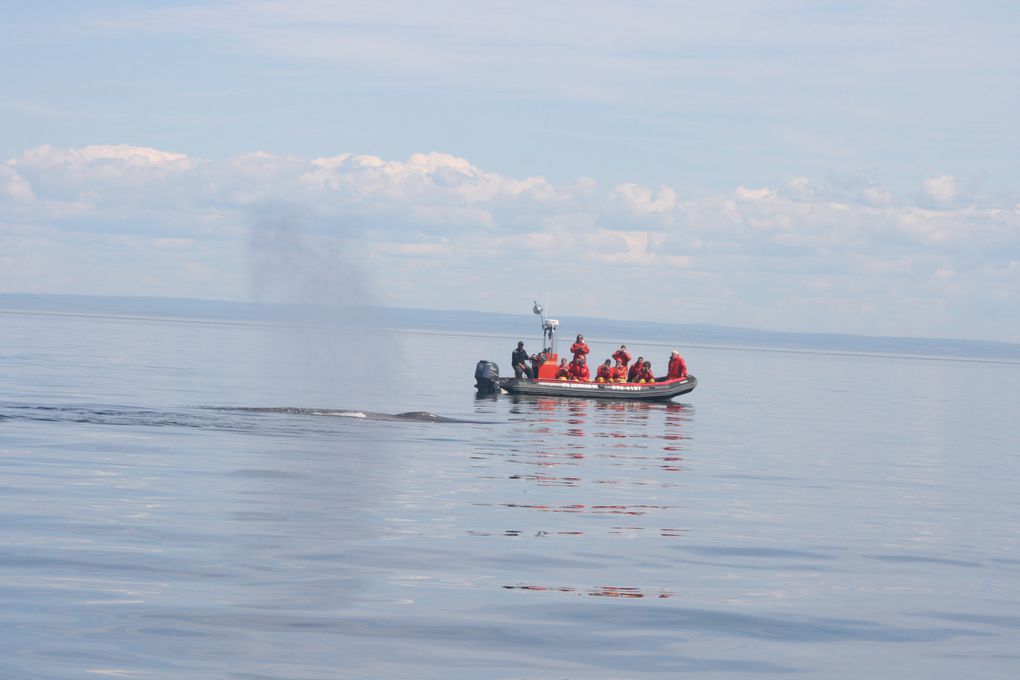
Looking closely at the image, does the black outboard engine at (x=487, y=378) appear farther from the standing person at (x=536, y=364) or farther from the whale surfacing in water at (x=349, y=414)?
the whale surfacing in water at (x=349, y=414)

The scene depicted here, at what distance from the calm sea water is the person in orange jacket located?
14.8 metres

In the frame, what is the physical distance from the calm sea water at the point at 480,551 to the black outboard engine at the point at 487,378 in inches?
597

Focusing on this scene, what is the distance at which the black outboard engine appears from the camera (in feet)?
173

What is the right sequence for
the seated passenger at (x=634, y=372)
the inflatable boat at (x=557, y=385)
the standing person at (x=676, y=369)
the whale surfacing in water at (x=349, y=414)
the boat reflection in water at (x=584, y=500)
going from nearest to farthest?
the boat reflection in water at (x=584, y=500)
the whale surfacing in water at (x=349, y=414)
the inflatable boat at (x=557, y=385)
the seated passenger at (x=634, y=372)
the standing person at (x=676, y=369)

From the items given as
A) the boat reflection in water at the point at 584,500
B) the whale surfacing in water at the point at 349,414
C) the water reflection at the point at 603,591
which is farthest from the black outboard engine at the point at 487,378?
the water reflection at the point at 603,591

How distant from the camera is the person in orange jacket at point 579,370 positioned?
52750 mm

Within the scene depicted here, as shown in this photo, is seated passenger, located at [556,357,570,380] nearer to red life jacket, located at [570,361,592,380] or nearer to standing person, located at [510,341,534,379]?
red life jacket, located at [570,361,592,380]

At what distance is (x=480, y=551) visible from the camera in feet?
54.5

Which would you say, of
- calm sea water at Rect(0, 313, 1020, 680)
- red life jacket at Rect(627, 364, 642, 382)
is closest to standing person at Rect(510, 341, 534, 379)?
red life jacket at Rect(627, 364, 642, 382)

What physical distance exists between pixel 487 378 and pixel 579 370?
3735mm

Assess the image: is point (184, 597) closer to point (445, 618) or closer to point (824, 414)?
point (445, 618)

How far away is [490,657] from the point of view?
11453 mm

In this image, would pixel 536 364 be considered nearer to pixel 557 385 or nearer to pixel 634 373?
pixel 557 385

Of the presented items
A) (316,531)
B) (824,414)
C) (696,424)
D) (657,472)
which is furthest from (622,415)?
(316,531)
